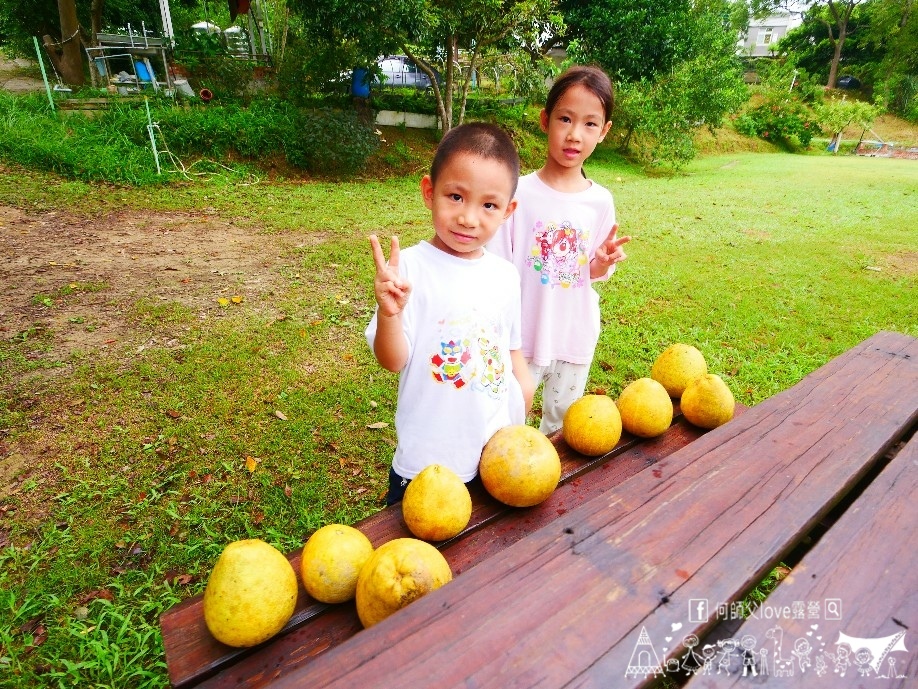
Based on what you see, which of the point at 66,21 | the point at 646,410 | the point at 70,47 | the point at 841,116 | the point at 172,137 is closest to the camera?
the point at 646,410

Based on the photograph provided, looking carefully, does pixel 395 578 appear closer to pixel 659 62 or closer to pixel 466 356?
pixel 466 356

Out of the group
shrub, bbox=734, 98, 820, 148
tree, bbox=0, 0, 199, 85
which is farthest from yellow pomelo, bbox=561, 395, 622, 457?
shrub, bbox=734, 98, 820, 148

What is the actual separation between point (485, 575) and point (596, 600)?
0.79ft

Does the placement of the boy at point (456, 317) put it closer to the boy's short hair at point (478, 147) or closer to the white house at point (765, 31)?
the boy's short hair at point (478, 147)

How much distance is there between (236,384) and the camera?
12.8 feet

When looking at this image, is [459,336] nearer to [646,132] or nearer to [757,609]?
[757,609]

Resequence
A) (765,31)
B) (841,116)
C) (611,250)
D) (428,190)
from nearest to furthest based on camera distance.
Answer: (428,190) < (611,250) < (841,116) < (765,31)

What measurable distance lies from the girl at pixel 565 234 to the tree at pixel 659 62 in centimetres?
1443

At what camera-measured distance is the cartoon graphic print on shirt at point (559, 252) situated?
2.39 meters

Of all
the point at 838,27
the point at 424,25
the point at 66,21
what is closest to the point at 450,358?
the point at 424,25

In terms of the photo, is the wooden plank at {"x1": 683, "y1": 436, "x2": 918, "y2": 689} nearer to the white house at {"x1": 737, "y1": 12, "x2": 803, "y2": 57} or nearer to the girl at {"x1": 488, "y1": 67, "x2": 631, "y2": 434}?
the girl at {"x1": 488, "y1": 67, "x2": 631, "y2": 434}

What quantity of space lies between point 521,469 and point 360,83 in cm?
1353

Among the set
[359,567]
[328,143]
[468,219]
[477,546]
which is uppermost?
[468,219]

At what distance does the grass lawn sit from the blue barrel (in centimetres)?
584
